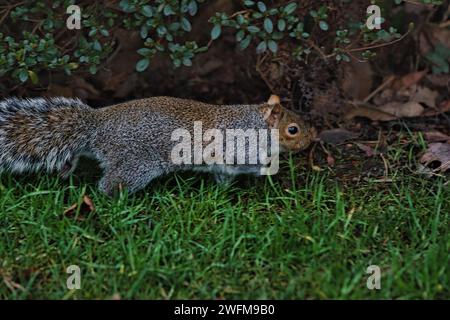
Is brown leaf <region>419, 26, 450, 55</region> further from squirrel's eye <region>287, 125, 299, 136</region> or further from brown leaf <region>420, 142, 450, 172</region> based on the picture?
squirrel's eye <region>287, 125, 299, 136</region>

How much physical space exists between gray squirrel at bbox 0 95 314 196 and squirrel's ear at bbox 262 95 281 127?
11.9 inches

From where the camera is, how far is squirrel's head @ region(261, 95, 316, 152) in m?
4.30

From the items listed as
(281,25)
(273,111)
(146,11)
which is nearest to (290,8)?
(281,25)

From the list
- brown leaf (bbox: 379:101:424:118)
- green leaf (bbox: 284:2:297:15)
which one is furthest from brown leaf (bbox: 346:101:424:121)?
green leaf (bbox: 284:2:297:15)

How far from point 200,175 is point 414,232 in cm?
143

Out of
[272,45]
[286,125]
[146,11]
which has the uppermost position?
[146,11]

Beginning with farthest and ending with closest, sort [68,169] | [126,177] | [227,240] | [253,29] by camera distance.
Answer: [253,29] < [68,169] < [126,177] < [227,240]

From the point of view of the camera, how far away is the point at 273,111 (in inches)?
169

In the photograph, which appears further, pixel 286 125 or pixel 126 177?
pixel 286 125

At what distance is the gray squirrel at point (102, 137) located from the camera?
4.04m

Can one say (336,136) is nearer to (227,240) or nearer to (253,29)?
(253,29)

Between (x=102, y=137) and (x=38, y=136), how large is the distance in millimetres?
360

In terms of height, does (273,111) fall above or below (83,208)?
above
